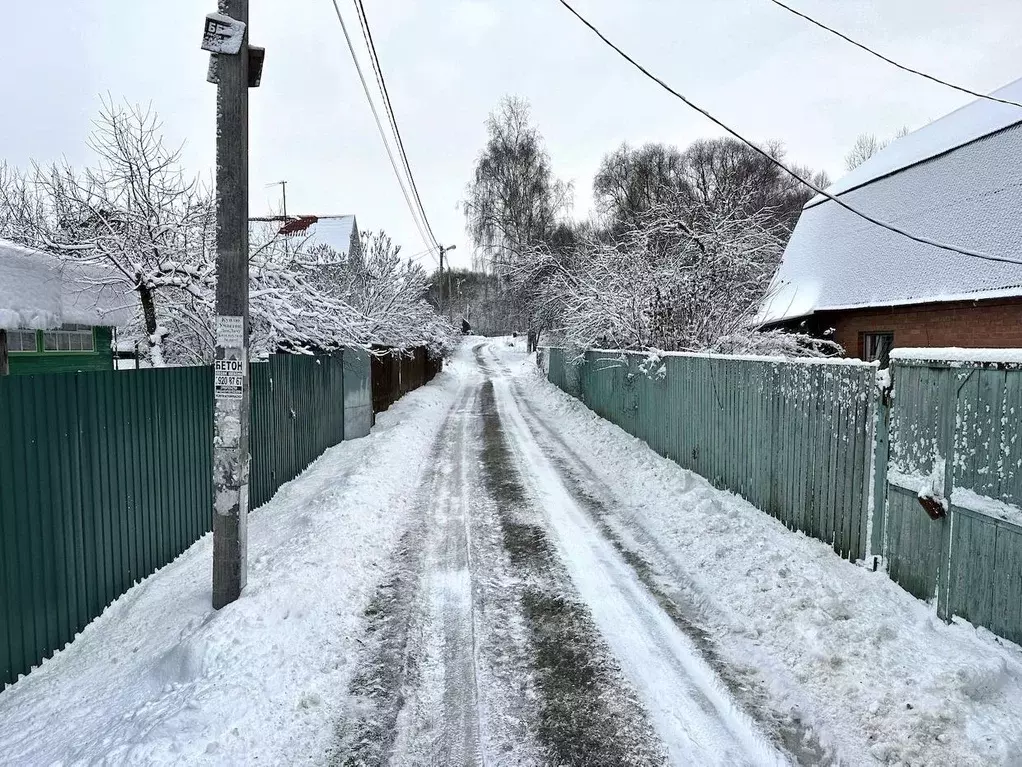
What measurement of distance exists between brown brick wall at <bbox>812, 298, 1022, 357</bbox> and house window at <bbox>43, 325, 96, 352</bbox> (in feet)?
46.0

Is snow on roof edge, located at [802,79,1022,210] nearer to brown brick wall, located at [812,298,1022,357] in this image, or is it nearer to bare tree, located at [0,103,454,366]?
brown brick wall, located at [812,298,1022,357]

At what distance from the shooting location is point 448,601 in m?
4.65

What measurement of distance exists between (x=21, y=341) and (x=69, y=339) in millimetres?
865

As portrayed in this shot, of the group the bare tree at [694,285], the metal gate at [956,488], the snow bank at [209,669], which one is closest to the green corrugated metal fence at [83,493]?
the snow bank at [209,669]

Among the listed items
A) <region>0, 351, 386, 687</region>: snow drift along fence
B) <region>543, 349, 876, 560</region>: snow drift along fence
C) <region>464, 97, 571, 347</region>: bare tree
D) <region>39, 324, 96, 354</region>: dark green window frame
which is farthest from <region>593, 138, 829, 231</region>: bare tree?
<region>0, 351, 386, 687</region>: snow drift along fence

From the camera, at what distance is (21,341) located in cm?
818

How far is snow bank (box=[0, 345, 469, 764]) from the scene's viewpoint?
114 inches

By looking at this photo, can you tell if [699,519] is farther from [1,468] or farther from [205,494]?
[1,468]

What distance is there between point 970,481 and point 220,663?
483 cm

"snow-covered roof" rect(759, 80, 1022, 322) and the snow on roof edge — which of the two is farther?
the snow on roof edge

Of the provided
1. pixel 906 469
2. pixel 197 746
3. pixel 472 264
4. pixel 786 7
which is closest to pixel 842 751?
pixel 906 469

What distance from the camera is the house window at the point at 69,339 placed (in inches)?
340

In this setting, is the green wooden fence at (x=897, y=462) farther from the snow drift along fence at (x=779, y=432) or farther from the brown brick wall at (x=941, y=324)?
the brown brick wall at (x=941, y=324)

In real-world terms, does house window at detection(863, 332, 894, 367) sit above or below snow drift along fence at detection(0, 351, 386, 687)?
above
